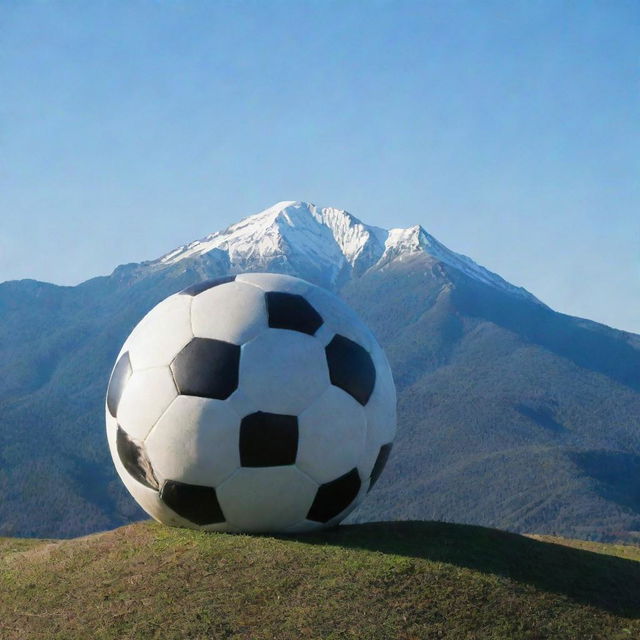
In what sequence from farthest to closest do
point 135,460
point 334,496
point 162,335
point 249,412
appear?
point 162,335 → point 135,460 → point 334,496 → point 249,412

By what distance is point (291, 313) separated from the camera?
13391 mm

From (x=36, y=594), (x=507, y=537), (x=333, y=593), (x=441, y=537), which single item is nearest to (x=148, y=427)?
(x=36, y=594)

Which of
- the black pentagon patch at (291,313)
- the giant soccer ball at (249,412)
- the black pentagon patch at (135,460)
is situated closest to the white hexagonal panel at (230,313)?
the giant soccer ball at (249,412)

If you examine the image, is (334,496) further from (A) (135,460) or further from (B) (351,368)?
(A) (135,460)

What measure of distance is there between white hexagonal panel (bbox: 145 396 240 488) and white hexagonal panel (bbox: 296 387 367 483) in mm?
977

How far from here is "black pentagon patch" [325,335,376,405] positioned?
13.1 m

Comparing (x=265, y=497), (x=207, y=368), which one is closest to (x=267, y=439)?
(x=265, y=497)

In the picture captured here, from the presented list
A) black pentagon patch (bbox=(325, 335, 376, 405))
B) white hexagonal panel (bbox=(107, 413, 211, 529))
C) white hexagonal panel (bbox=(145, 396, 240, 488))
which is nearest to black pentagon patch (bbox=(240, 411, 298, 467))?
white hexagonal panel (bbox=(145, 396, 240, 488))

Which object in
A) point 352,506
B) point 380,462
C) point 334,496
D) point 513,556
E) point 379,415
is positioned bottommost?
point 513,556

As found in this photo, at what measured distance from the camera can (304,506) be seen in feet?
42.7

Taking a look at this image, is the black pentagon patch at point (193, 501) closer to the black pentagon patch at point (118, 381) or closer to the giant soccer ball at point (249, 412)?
the giant soccer ball at point (249, 412)

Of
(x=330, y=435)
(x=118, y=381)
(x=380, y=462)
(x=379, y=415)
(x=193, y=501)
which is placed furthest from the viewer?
(x=380, y=462)

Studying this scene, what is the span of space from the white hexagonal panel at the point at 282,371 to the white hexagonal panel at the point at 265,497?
0.94 metres

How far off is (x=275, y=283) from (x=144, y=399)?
2.74 meters
